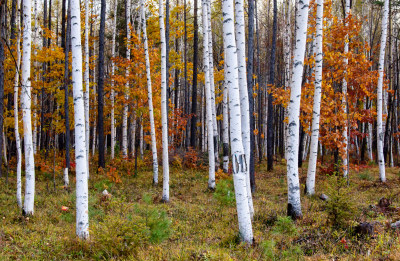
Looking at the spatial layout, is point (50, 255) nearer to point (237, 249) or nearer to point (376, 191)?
point (237, 249)

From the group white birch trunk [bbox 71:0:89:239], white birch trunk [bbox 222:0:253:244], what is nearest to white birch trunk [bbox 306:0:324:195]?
white birch trunk [bbox 222:0:253:244]

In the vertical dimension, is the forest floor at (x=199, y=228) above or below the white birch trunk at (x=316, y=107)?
below

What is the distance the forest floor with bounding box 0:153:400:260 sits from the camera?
4625mm

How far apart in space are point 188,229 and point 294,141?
300 cm

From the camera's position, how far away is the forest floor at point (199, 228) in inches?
182

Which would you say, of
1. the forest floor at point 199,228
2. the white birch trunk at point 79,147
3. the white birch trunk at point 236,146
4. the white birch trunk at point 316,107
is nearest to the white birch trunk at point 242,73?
the white birch trunk at point 236,146

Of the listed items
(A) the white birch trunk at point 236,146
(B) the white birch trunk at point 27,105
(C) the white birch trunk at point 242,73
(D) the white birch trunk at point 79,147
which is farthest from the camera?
(B) the white birch trunk at point 27,105

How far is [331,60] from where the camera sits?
1111cm

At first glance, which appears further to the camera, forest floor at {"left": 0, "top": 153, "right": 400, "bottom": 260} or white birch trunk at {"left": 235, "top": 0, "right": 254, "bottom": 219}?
white birch trunk at {"left": 235, "top": 0, "right": 254, "bottom": 219}

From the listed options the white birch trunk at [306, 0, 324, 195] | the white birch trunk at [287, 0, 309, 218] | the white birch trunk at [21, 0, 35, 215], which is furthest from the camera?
the white birch trunk at [306, 0, 324, 195]

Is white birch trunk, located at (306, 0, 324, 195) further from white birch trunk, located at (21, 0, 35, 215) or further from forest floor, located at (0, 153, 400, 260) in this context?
white birch trunk, located at (21, 0, 35, 215)

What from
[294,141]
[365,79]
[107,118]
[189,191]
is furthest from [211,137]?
[107,118]

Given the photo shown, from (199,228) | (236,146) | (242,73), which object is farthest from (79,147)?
(242,73)

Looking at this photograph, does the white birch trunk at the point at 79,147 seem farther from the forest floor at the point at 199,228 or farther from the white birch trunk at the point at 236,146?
the white birch trunk at the point at 236,146
